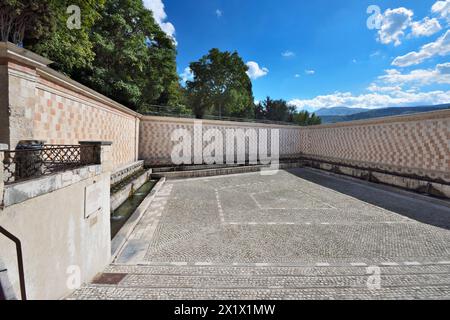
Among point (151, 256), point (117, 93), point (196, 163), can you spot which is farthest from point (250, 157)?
point (151, 256)

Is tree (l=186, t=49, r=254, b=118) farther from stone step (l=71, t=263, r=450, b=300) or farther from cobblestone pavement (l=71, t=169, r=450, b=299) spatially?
stone step (l=71, t=263, r=450, b=300)

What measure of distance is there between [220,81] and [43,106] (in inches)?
875

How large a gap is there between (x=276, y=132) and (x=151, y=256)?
1613 centimetres

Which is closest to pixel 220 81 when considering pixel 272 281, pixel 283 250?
pixel 283 250

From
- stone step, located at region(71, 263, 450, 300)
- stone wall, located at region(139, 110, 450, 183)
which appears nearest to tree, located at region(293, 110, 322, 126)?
stone wall, located at region(139, 110, 450, 183)

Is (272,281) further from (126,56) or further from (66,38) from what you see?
(126,56)

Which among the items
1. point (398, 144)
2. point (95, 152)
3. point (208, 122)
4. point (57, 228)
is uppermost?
point (208, 122)

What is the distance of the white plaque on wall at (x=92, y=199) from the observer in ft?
10.9

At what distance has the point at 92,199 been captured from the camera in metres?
3.48

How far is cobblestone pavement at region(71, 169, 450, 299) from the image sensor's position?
3240 mm

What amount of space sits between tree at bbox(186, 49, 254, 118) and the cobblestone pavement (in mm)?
19057

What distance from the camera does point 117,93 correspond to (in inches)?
494
